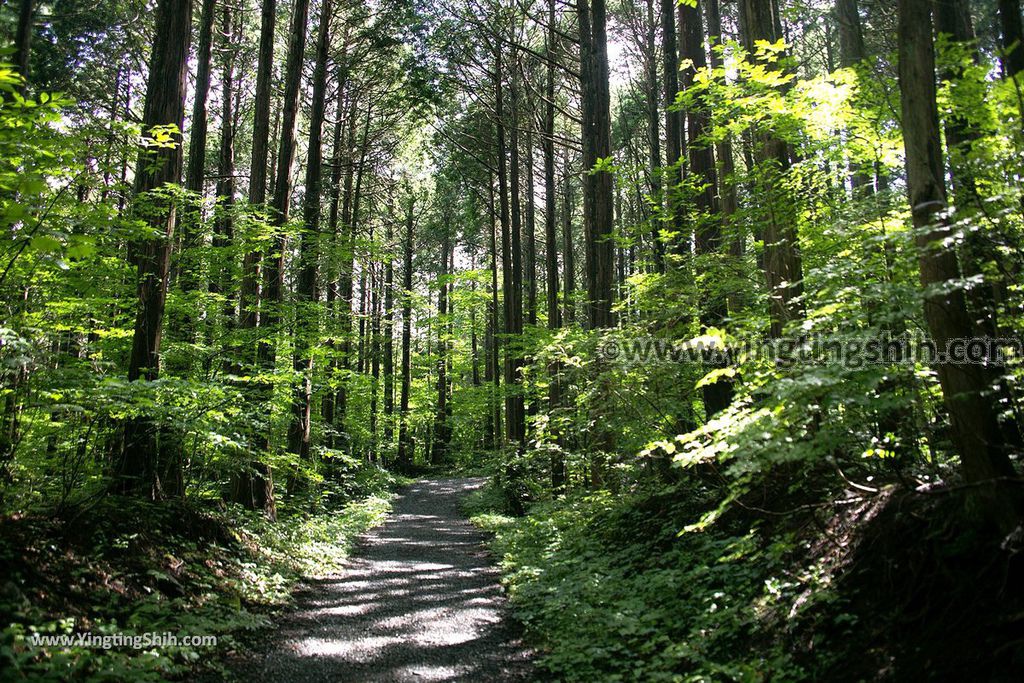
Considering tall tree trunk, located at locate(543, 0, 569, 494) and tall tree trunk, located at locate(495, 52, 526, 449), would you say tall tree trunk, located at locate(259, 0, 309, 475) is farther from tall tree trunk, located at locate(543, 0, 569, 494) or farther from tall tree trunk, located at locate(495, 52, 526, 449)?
tall tree trunk, located at locate(495, 52, 526, 449)

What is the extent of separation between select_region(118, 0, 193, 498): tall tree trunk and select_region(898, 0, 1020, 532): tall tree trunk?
7.31 meters

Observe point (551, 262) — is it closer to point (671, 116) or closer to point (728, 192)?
point (671, 116)

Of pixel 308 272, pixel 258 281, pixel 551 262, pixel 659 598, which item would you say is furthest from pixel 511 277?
pixel 659 598

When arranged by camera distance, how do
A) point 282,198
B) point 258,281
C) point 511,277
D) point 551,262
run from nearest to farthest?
1. point 258,281
2. point 282,198
3. point 551,262
4. point 511,277

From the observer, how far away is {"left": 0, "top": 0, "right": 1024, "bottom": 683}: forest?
3602 mm

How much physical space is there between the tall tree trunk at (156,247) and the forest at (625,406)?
4 centimetres

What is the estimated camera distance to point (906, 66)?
3.96 metres

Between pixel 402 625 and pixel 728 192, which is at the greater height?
pixel 728 192

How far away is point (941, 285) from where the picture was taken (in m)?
3.04

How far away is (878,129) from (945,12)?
378 cm

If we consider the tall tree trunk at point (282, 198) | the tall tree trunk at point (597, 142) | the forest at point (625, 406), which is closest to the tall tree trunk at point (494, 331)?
the tall tree trunk at point (597, 142)

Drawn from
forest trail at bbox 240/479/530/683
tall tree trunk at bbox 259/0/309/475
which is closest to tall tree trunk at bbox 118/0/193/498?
tall tree trunk at bbox 259/0/309/475

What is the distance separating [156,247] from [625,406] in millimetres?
6249

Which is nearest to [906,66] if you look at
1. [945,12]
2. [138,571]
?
[945,12]
